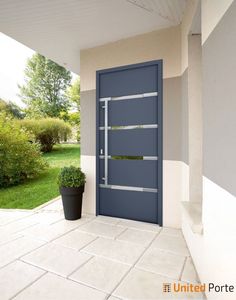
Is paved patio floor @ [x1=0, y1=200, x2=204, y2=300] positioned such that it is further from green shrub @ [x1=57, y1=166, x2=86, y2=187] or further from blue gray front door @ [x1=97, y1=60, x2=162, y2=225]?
green shrub @ [x1=57, y1=166, x2=86, y2=187]

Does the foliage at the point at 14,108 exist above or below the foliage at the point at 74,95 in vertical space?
below

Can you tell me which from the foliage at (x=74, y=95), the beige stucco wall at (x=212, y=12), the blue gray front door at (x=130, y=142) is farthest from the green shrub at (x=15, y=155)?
the foliage at (x=74, y=95)

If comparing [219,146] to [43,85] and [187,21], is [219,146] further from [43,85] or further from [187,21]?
[43,85]

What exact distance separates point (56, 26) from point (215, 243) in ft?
11.1

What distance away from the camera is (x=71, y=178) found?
11.1 ft

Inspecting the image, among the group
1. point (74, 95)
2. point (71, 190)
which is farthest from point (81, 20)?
point (74, 95)

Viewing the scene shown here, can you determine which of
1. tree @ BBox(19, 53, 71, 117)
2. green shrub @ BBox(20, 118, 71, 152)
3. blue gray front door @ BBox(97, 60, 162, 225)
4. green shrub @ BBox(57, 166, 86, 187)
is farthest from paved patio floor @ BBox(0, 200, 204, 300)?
tree @ BBox(19, 53, 71, 117)

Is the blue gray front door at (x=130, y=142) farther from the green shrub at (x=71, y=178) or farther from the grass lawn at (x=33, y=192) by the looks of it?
the grass lawn at (x=33, y=192)

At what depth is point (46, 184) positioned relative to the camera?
5.92m

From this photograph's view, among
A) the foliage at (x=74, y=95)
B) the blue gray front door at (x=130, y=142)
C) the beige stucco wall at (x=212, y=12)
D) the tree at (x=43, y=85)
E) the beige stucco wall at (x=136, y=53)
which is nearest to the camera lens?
the beige stucco wall at (x=212, y=12)

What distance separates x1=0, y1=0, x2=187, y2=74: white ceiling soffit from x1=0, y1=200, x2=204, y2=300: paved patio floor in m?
2.96

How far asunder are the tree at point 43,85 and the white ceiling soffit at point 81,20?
11.5 m

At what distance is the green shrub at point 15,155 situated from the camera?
5664mm

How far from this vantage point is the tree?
14.8 metres
